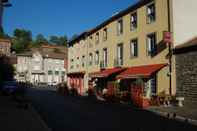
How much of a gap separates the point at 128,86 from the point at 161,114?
36.7ft

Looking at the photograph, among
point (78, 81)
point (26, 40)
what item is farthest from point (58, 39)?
point (78, 81)

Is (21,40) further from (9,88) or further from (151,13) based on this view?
(151,13)

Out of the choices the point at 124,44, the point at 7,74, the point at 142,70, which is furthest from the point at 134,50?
the point at 7,74

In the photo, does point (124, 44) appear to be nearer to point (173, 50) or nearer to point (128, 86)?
point (128, 86)

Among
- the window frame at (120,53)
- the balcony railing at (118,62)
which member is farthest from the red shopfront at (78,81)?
the window frame at (120,53)

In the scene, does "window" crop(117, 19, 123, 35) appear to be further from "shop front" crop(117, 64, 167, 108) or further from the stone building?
the stone building

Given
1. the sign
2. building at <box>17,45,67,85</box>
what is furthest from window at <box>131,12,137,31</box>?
building at <box>17,45,67,85</box>

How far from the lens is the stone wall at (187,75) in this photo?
858 inches

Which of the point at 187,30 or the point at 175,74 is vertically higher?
the point at 187,30

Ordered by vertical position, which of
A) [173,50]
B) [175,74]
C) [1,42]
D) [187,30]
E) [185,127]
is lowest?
[185,127]

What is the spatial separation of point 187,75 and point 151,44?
16.9ft

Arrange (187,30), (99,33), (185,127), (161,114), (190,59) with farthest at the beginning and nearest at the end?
(99,33) → (187,30) → (190,59) → (161,114) → (185,127)

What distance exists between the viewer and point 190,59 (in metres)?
22.2

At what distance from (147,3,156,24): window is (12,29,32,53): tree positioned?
9094 cm
